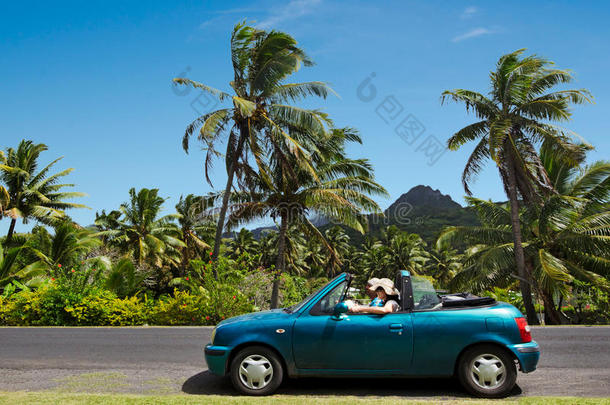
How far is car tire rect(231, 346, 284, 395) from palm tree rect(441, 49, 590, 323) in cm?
1684

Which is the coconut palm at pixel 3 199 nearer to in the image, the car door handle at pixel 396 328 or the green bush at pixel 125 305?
the green bush at pixel 125 305

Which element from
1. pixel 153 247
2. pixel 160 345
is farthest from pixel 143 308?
pixel 153 247

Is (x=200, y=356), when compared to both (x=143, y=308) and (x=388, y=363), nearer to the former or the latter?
(x=388, y=363)

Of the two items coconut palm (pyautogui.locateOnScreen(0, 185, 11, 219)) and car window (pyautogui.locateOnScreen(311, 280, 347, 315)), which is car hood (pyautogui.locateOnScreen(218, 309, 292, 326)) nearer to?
car window (pyautogui.locateOnScreen(311, 280, 347, 315))

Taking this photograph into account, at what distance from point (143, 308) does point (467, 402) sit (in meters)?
11.7

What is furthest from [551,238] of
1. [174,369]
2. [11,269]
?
[11,269]

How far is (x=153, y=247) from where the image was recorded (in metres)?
38.4

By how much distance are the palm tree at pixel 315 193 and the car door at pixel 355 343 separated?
16.8m

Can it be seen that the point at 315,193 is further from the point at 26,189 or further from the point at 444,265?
the point at 444,265

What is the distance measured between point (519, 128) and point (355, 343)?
61.6 feet

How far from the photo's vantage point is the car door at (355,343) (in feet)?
18.5

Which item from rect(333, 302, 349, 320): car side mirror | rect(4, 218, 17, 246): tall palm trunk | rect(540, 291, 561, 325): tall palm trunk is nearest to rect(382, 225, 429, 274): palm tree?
rect(540, 291, 561, 325): tall palm trunk

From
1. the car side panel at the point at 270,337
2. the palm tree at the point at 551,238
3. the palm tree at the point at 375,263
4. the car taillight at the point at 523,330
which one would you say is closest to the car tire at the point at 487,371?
the car taillight at the point at 523,330

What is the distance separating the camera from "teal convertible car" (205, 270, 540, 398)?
5559 millimetres
